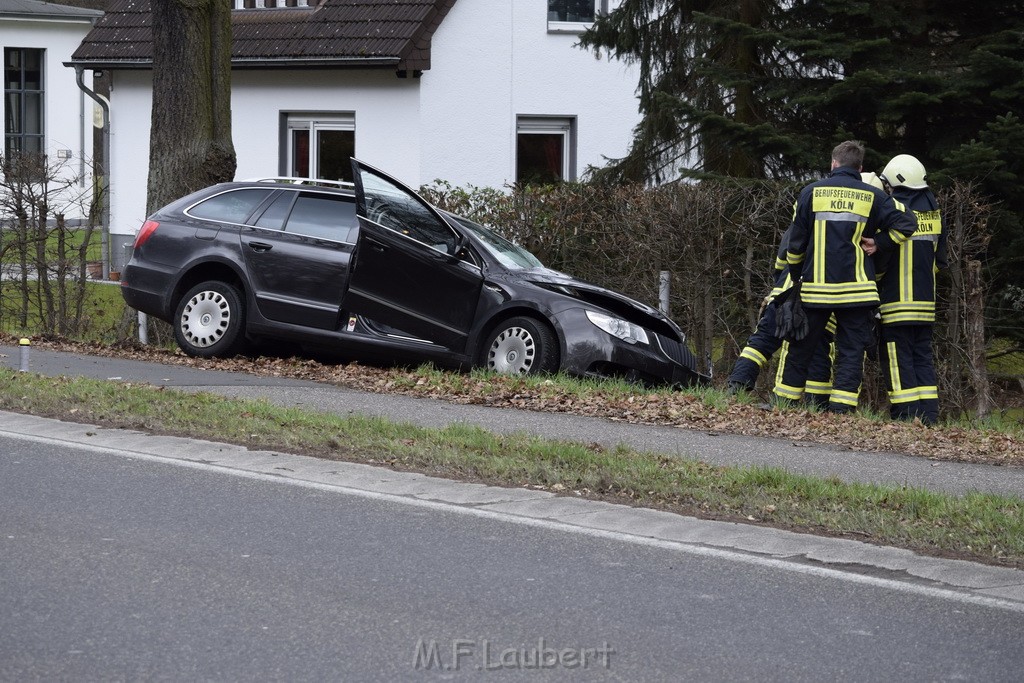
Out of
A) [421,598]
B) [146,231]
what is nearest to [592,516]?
[421,598]

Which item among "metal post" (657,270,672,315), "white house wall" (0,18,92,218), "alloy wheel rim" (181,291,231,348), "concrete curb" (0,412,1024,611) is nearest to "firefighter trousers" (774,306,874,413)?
"metal post" (657,270,672,315)

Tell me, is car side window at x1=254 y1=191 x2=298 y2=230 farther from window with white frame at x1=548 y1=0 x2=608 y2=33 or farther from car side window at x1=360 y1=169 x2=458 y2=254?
window with white frame at x1=548 y1=0 x2=608 y2=33

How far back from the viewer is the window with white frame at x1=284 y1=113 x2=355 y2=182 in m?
23.6

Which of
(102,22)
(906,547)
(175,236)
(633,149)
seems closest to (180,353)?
(175,236)

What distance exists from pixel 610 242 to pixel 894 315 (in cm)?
349

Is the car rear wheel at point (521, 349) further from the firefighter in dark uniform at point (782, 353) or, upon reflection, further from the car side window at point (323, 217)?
the car side window at point (323, 217)

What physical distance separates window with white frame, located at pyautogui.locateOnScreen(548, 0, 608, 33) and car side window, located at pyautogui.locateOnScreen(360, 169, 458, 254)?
11.8m

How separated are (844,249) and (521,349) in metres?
2.80

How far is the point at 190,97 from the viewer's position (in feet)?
49.3

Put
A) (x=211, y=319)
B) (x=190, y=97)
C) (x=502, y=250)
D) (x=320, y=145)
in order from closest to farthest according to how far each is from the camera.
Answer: (x=502, y=250), (x=211, y=319), (x=190, y=97), (x=320, y=145)

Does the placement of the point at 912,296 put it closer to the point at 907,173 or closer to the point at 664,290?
the point at 907,173

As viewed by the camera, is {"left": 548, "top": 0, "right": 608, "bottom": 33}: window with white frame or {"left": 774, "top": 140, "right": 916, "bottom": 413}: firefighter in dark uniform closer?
{"left": 774, "top": 140, "right": 916, "bottom": 413}: firefighter in dark uniform

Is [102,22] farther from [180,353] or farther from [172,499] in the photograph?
[172,499]

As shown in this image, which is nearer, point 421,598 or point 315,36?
point 421,598
